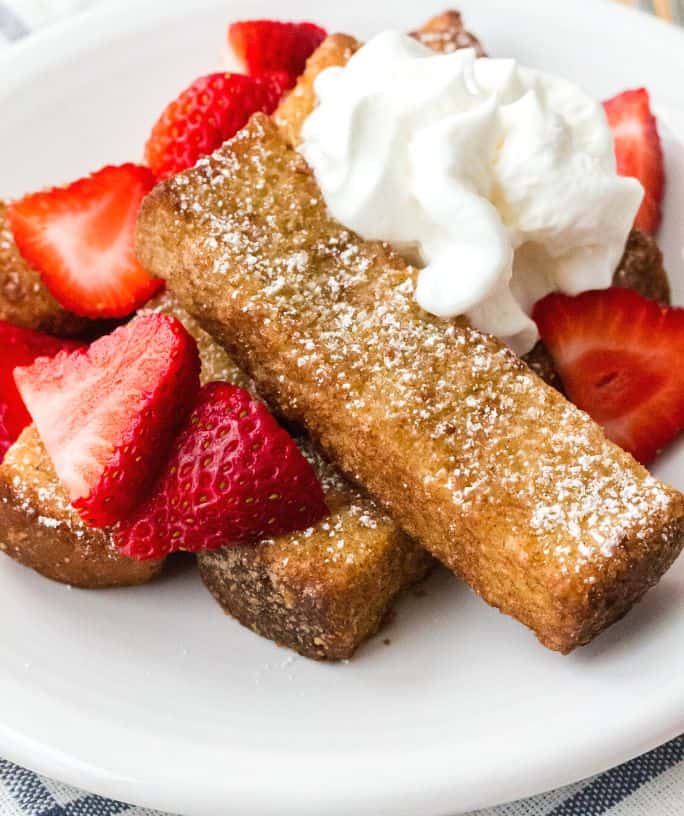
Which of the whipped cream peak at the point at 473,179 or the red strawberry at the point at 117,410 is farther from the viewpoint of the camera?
the whipped cream peak at the point at 473,179

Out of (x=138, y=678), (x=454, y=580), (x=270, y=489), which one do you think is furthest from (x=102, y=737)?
(x=454, y=580)

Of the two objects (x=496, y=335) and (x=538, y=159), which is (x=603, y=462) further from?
(x=538, y=159)

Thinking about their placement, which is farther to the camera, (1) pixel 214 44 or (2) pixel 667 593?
(1) pixel 214 44

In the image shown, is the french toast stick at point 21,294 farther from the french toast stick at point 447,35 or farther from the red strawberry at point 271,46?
the french toast stick at point 447,35

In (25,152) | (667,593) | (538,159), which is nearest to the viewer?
(667,593)

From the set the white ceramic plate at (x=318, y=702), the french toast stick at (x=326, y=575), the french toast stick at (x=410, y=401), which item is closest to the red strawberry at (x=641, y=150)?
the white ceramic plate at (x=318, y=702)

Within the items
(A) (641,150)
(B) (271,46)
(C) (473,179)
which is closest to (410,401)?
(C) (473,179)

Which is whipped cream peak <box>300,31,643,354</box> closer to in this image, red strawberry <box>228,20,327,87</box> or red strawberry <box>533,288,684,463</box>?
red strawberry <box>533,288,684,463</box>
